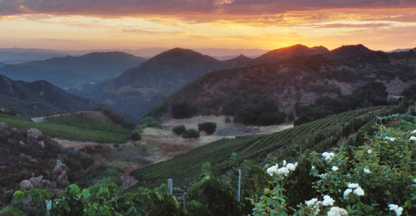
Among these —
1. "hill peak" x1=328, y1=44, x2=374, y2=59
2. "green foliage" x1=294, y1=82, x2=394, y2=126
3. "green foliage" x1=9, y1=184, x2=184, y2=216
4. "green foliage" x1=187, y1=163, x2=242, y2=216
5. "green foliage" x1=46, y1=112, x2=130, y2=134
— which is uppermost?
"hill peak" x1=328, y1=44, x2=374, y2=59

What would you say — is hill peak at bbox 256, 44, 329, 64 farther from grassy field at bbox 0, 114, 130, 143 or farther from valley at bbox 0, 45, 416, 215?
grassy field at bbox 0, 114, 130, 143

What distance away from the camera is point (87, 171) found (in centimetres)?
1719

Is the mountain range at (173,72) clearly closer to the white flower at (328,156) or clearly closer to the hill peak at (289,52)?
the hill peak at (289,52)

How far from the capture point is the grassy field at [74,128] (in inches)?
1079

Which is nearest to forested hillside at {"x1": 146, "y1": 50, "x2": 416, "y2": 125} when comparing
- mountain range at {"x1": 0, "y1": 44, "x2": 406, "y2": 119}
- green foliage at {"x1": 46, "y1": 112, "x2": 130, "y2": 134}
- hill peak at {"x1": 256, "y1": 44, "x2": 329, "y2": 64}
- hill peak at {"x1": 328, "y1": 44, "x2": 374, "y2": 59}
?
mountain range at {"x1": 0, "y1": 44, "x2": 406, "y2": 119}

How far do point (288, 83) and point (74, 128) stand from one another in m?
38.0

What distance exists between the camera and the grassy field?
89.9 feet

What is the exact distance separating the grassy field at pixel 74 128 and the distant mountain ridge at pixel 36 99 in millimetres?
13747

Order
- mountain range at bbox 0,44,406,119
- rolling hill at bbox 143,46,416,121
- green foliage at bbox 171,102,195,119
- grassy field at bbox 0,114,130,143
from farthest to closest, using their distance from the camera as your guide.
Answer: mountain range at bbox 0,44,406,119
rolling hill at bbox 143,46,416,121
green foliage at bbox 171,102,195,119
grassy field at bbox 0,114,130,143

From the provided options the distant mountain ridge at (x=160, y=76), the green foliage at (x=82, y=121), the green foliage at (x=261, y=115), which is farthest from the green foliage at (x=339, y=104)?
the distant mountain ridge at (x=160, y=76)

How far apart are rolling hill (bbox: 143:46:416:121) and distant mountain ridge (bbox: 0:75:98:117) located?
2444 cm

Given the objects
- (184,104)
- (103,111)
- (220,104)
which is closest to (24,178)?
(184,104)

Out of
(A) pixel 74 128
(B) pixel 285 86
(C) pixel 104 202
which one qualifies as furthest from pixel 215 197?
(B) pixel 285 86

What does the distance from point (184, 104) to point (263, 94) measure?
1512 cm
